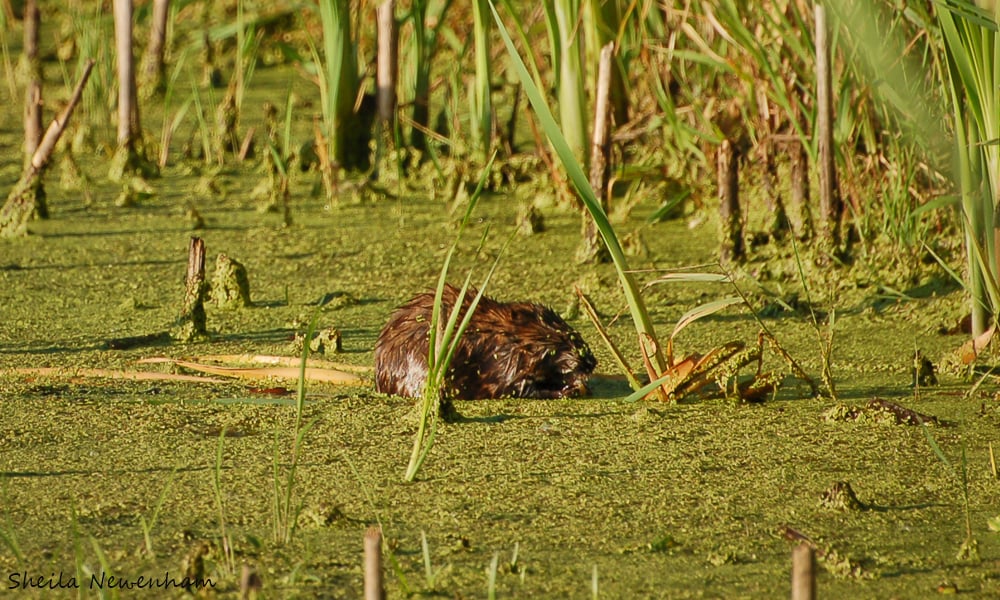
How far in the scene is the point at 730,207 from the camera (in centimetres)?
417

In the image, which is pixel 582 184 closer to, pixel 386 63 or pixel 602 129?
pixel 602 129

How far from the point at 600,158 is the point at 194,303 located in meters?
1.39

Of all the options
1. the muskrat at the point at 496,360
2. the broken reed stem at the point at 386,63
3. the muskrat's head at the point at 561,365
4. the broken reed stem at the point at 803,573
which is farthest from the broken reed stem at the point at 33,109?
the broken reed stem at the point at 803,573

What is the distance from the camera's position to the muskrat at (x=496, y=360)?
10.00 ft

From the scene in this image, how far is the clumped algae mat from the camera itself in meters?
2.15

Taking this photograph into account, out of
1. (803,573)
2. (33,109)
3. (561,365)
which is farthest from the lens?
(33,109)

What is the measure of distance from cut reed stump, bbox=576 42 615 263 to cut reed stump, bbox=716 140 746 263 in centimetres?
36

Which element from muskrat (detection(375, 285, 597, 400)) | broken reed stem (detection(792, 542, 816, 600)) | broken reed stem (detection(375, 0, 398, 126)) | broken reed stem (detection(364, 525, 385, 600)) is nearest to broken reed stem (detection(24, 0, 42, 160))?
broken reed stem (detection(375, 0, 398, 126))

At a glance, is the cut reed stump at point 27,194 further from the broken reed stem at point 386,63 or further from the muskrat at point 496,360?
the muskrat at point 496,360

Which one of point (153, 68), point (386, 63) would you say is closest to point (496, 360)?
point (386, 63)

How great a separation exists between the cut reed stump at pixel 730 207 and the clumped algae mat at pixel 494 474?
0.34m

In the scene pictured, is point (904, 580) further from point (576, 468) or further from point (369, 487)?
point (369, 487)

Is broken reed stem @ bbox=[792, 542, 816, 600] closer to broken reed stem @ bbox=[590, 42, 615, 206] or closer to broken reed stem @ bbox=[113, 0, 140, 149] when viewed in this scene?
broken reed stem @ bbox=[590, 42, 615, 206]

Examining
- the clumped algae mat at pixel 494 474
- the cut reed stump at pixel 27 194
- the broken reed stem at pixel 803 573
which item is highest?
the cut reed stump at pixel 27 194
